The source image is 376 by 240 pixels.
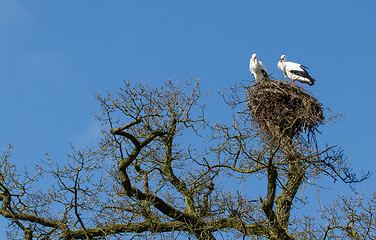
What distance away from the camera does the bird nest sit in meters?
12.7

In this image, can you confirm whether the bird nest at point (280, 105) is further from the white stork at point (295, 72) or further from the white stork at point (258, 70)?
the white stork at point (258, 70)

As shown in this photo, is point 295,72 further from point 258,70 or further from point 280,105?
point 280,105

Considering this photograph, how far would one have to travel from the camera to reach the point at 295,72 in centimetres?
1591

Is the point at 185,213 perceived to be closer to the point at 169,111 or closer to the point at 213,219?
the point at 213,219

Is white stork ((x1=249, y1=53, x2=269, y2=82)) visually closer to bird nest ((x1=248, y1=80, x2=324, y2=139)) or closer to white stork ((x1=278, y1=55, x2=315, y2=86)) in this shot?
white stork ((x1=278, y1=55, x2=315, y2=86))

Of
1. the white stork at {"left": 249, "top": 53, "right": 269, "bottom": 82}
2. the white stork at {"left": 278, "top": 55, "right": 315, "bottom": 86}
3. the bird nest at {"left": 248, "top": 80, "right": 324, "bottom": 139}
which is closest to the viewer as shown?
the bird nest at {"left": 248, "top": 80, "right": 324, "bottom": 139}

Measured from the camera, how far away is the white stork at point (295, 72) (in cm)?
1556

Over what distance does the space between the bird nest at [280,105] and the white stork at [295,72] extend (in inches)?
71.4

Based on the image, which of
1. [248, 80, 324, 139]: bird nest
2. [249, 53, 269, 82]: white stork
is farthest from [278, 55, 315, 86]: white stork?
[248, 80, 324, 139]: bird nest

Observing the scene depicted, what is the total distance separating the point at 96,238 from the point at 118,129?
1.94m

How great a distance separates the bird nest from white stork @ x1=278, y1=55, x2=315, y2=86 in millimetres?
1814

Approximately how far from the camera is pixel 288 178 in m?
11.1

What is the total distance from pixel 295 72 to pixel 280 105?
10.7ft

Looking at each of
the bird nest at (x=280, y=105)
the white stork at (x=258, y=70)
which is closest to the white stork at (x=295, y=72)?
the white stork at (x=258, y=70)
